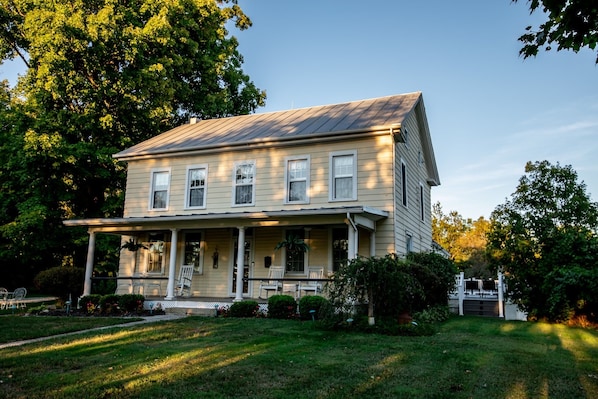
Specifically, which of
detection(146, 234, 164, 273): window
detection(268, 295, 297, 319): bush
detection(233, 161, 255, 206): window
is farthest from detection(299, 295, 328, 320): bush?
detection(146, 234, 164, 273): window

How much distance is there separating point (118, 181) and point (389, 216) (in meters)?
13.7

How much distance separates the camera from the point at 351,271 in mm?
9180

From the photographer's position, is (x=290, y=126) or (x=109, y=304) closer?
(x=109, y=304)

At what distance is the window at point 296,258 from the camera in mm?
14359

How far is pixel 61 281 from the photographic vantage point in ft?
52.1

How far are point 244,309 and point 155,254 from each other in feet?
19.0

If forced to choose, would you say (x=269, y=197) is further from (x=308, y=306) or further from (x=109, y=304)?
(x=109, y=304)

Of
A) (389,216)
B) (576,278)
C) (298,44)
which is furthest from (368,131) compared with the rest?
(576,278)

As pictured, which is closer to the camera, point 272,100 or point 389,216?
point 389,216

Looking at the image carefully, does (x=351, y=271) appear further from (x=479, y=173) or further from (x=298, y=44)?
(x=479, y=173)

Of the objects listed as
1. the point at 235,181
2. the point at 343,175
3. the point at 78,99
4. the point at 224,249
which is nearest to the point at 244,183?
the point at 235,181

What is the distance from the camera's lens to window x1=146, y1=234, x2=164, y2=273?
16312 millimetres

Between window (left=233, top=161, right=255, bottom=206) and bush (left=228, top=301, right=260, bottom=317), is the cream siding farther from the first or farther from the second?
window (left=233, top=161, right=255, bottom=206)

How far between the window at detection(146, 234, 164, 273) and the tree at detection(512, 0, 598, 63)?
14.1 m
